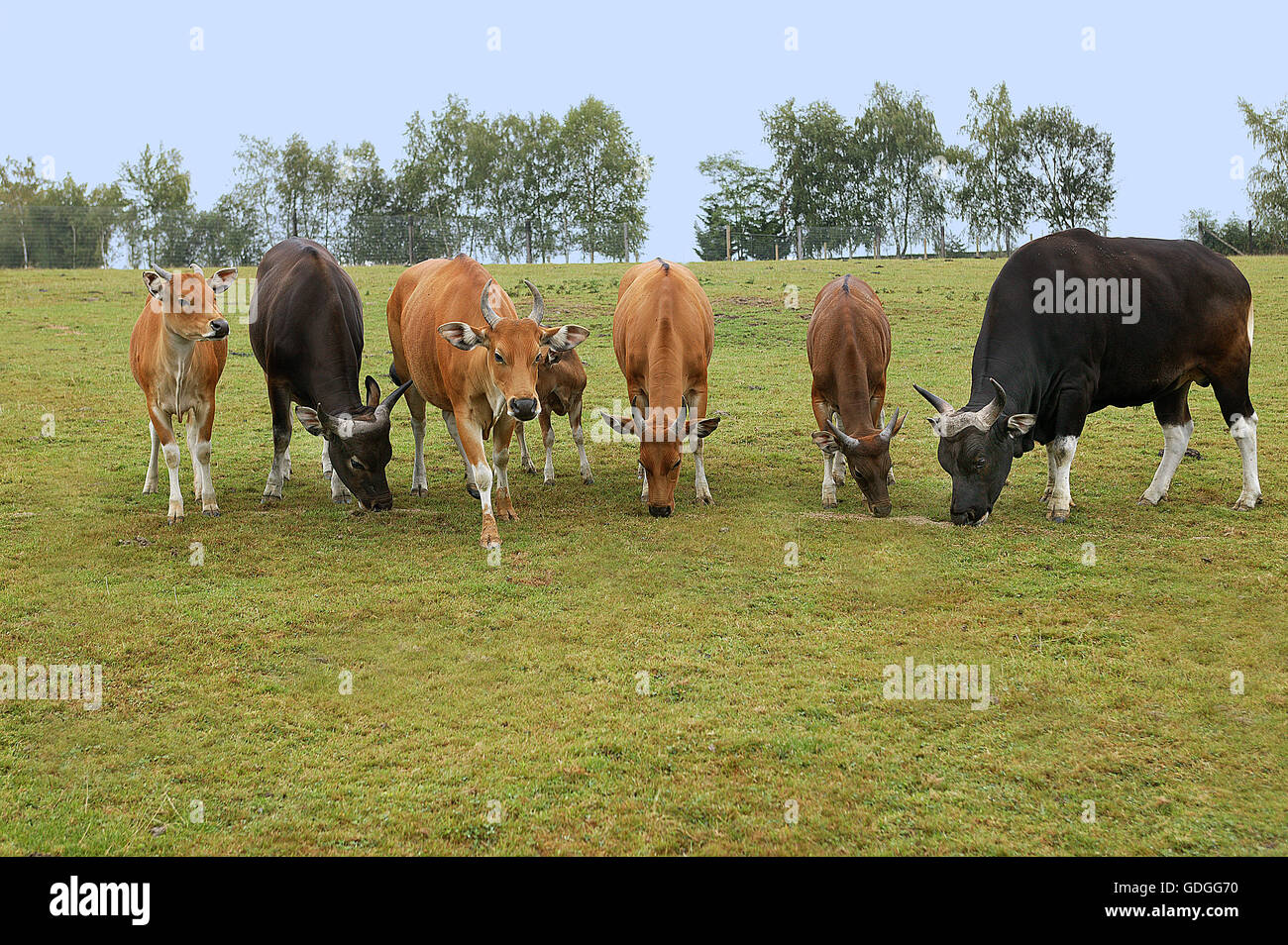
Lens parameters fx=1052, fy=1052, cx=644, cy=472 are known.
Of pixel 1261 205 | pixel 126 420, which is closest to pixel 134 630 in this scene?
pixel 126 420

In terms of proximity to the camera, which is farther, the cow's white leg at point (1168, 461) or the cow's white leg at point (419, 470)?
the cow's white leg at point (419, 470)

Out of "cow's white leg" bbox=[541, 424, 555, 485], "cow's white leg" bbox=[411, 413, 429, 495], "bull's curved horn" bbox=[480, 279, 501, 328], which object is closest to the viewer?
"bull's curved horn" bbox=[480, 279, 501, 328]

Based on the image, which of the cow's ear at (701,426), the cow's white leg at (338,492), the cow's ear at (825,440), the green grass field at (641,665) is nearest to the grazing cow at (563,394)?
the green grass field at (641,665)

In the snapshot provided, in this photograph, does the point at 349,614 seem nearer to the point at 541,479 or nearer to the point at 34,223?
the point at 541,479

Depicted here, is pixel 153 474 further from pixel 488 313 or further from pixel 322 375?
pixel 488 313

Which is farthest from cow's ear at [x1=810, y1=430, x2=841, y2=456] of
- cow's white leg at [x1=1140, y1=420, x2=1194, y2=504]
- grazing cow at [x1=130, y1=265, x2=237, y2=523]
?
grazing cow at [x1=130, y1=265, x2=237, y2=523]

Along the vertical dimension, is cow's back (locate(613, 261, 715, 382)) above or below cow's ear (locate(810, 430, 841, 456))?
above

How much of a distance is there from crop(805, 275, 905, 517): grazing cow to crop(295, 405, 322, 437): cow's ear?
15.6ft

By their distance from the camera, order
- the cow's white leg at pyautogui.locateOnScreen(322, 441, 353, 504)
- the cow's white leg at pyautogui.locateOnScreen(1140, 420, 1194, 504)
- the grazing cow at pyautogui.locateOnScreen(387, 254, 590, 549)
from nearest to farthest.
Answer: the grazing cow at pyautogui.locateOnScreen(387, 254, 590, 549), the cow's white leg at pyautogui.locateOnScreen(1140, 420, 1194, 504), the cow's white leg at pyautogui.locateOnScreen(322, 441, 353, 504)

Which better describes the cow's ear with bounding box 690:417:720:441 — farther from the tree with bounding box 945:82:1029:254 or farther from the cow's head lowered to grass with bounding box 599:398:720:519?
the tree with bounding box 945:82:1029:254

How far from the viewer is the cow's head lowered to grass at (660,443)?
9.95 m

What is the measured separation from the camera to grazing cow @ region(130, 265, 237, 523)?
949 cm

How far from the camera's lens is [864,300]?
37.1 feet

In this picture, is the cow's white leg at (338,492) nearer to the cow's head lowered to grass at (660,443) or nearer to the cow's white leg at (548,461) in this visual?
the cow's white leg at (548,461)
